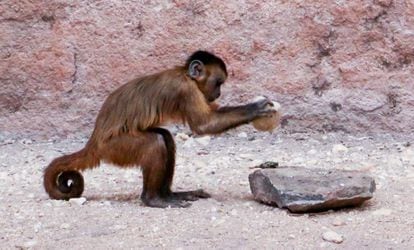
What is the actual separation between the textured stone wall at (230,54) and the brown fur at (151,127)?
→ 208 centimetres

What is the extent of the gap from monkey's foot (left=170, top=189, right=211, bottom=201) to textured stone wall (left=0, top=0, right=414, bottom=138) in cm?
222

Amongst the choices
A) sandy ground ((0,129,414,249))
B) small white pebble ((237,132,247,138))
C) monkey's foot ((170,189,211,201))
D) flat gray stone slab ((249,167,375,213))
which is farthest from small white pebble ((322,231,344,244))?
small white pebble ((237,132,247,138))

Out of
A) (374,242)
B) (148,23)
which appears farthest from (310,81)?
(374,242)

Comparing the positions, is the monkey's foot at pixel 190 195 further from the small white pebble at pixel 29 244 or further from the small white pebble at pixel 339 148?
the small white pebble at pixel 339 148

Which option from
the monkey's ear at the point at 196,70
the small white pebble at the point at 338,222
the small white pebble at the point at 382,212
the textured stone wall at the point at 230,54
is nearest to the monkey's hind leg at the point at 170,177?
the monkey's ear at the point at 196,70

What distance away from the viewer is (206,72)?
6418 mm

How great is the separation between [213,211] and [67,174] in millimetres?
1033

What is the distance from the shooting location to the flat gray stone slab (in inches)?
227

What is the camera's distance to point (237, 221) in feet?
18.6

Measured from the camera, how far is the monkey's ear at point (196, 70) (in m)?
6.32

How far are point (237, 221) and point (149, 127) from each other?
94 cm

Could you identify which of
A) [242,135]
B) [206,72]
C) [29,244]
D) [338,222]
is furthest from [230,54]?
[29,244]

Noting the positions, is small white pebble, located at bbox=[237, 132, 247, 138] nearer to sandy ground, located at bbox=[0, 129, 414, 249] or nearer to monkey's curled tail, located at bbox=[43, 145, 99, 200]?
sandy ground, located at bbox=[0, 129, 414, 249]

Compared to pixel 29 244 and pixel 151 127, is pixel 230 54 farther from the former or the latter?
pixel 29 244
